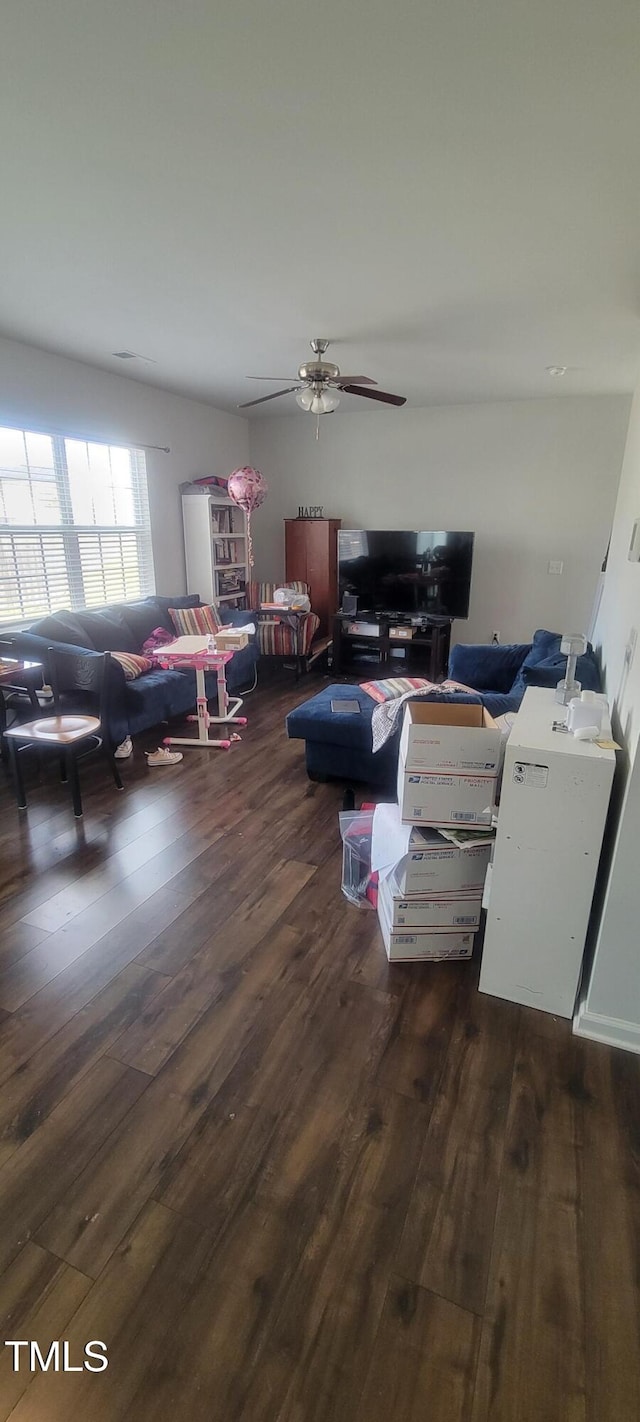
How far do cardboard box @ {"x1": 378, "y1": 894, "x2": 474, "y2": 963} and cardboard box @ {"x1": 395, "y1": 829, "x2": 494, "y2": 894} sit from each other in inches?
6.8

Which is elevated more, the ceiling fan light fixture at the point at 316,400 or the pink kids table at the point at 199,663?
the ceiling fan light fixture at the point at 316,400

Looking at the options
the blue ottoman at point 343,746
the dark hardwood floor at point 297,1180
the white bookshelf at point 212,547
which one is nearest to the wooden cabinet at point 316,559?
the white bookshelf at point 212,547

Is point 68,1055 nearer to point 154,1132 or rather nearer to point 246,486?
point 154,1132

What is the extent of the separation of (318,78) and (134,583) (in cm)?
400

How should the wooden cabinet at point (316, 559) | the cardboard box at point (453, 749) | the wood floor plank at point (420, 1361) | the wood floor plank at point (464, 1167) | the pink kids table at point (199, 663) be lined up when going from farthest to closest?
1. the wooden cabinet at point (316, 559)
2. the pink kids table at point (199, 663)
3. the cardboard box at point (453, 749)
4. the wood floor plank at point (464, 1167)
5. the wood floor plank at point (420, 1361)

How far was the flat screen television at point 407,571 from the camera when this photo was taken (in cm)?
524

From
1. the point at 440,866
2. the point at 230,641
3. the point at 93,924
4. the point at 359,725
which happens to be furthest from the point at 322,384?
the point at 93,924

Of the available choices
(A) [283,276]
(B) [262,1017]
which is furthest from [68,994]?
(A) [283,276]

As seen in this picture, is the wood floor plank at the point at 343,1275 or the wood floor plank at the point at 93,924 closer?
the wood floor plank at the point at 343,1275

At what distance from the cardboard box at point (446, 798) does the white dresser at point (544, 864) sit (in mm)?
140

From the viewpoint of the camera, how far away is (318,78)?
1.41 meters

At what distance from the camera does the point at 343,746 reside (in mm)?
3166

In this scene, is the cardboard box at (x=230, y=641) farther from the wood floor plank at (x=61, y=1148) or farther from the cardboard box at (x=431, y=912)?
the wood floor plank at (x=61, y=1148)

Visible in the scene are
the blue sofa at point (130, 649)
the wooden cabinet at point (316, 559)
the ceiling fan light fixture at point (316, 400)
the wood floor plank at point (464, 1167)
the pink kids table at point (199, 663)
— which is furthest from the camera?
the wooden cabinet at point (316, 559)
